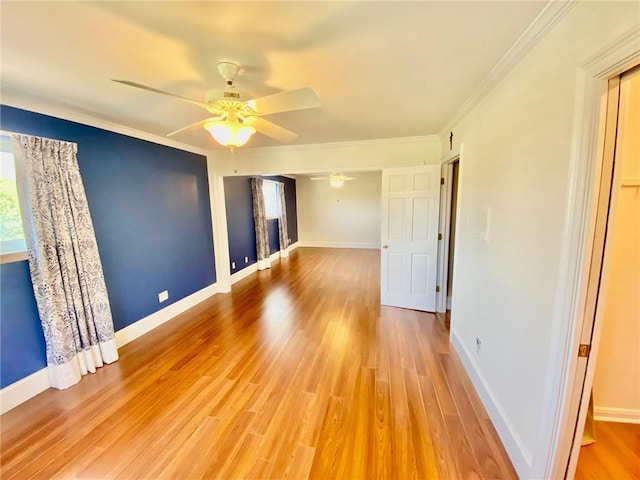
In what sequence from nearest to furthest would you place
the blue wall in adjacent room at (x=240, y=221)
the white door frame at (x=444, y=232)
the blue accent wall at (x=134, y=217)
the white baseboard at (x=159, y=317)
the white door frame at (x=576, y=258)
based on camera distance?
the white door frame at (x=576, y=258)
the blue accent wall at (x=134, y=217)
the white baseboard at (x=159, y=317)
the white door frame at (x=444, y=232)
the blue wall in adjacent room at (x=240, y=221)

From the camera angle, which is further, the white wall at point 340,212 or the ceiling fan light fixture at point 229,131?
the white wall at point 340,212

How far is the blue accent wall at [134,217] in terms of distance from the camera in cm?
218

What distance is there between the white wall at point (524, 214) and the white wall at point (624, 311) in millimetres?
461

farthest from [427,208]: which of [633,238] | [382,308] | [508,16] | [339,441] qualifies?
[339,441]

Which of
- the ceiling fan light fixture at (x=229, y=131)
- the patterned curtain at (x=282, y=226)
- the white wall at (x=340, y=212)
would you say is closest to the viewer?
the ceiling fan light fixture at (x=229, y=131)

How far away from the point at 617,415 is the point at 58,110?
4.93 m

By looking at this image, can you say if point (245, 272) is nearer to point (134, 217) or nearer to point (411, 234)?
point (134, 217)

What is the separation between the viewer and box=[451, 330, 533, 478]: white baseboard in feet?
4.80

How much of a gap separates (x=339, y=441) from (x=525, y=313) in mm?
1401

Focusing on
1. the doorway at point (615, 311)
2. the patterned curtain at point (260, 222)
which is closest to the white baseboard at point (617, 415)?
the doorway at point (615, 311)

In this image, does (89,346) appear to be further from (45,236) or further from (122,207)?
(122,207)

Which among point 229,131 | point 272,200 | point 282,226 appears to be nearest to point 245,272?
point 282,226

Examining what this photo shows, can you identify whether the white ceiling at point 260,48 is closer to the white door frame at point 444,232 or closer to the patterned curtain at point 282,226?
the white door frame at point 444,232

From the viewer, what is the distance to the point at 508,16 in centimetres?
124
